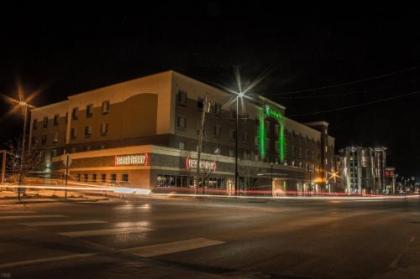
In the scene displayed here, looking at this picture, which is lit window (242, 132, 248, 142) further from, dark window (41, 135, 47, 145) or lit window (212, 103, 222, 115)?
dark window (41, 135, 47, 145)

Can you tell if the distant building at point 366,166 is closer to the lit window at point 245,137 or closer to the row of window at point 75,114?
the lit window at point 245,137

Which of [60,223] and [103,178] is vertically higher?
[103,178]

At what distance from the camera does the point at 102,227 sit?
1370 cm

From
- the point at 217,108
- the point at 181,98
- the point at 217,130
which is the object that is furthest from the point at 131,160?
the point at 217,108

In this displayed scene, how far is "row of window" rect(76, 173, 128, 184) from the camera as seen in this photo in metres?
48.8

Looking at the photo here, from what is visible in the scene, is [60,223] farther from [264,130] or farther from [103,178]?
[264,130]

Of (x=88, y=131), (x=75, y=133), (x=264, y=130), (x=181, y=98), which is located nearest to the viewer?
(x=181, y=98)

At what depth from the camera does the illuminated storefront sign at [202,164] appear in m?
51.8

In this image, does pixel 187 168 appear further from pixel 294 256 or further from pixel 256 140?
pixel 294 256

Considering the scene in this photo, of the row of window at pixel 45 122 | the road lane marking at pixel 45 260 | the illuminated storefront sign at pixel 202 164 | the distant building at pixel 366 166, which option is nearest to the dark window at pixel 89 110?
the row of window at pixel 45 122

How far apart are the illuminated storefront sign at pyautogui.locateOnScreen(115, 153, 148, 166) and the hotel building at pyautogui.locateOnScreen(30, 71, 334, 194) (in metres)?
0.11

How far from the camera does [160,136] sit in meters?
52.1

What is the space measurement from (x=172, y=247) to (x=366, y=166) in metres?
168

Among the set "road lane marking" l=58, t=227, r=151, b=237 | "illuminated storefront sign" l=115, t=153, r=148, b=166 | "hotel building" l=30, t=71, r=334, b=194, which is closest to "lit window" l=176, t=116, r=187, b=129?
"hotel building" l=30, t=71, r=334, b=194
